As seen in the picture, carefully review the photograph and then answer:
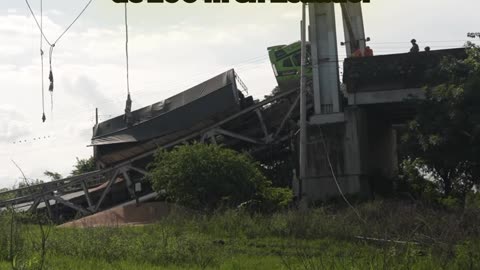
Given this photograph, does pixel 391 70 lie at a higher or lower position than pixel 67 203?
higher

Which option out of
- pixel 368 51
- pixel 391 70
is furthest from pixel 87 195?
pixel 391 70

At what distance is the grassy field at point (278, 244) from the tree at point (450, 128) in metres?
6.58

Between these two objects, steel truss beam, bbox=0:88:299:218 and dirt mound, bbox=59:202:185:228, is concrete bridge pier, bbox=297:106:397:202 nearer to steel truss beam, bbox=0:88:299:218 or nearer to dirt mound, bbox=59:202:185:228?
steel truss beam, bbox=0:88:299:218

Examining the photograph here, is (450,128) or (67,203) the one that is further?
(67,203)

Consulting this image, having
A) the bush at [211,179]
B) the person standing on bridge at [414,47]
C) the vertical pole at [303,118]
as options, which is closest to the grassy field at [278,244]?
the bush at [211,179]

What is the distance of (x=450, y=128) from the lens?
2320 centimetres

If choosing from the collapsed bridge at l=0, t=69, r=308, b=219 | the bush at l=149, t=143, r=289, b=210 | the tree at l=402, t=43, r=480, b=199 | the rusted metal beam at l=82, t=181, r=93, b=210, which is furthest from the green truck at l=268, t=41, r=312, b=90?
the rusted metal beam at l=82, t=181, r=93, b=210

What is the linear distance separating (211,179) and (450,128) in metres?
9.40

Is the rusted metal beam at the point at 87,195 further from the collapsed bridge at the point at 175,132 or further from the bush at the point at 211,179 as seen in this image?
the bush at the point at 211,179

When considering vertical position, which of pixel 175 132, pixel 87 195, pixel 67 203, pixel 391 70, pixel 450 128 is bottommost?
pixel 67 203

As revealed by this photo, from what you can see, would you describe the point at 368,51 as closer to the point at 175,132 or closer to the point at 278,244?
the point at 175,132

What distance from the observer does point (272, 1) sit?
11078mm

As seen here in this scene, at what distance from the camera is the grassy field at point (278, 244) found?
839cm

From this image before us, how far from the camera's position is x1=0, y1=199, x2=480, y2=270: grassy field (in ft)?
27.5
